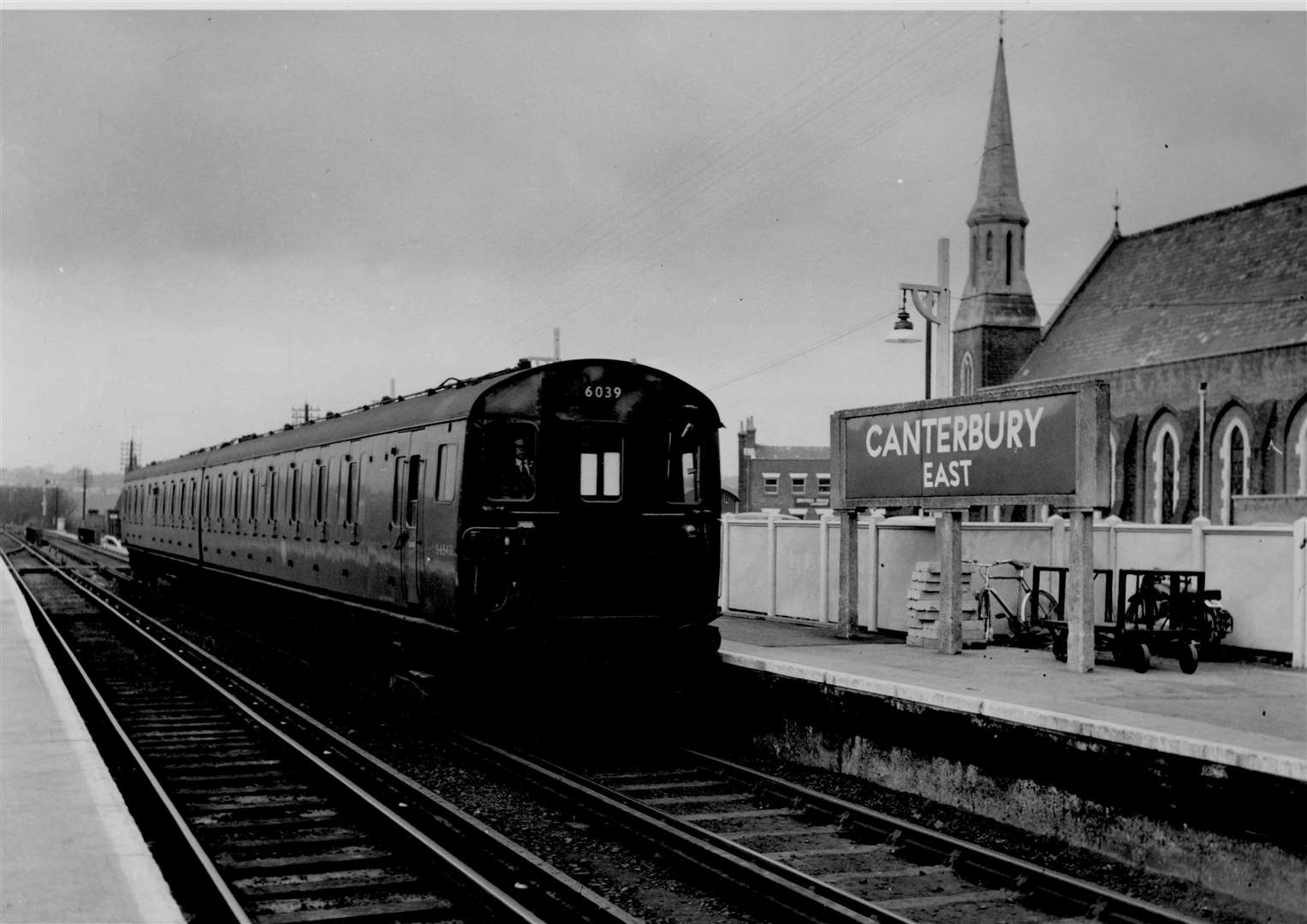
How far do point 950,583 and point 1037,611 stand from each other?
1.17 meters

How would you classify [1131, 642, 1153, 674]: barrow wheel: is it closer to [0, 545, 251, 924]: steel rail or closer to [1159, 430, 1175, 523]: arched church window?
[0, 545, 251, 924]: steel rail

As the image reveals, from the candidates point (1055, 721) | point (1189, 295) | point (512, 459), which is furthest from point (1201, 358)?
point (1055, 721)

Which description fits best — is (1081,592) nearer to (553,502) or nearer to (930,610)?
(930,610)

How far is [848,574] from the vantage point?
603 inches

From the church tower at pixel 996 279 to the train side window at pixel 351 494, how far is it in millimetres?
48570

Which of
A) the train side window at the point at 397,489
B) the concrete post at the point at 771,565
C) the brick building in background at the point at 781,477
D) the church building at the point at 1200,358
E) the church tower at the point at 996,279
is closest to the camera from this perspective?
the train side window at the point at 397,489

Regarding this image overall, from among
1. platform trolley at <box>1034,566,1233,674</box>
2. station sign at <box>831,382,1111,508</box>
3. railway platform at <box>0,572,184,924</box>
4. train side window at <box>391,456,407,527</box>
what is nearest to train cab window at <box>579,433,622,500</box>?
train side window at <box>391,456,407,527</box>

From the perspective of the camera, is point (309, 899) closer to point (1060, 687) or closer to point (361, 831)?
point (361, 831)

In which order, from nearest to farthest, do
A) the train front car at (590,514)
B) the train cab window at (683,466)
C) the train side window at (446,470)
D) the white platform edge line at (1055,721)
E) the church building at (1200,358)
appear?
the white platform edge line at (1055,721) < the train front car at (590,514) < the train side window at (446,470) < the train cab window at (683,466) < the church building at (1200,358)

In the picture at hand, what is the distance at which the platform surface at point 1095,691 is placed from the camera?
780 cm

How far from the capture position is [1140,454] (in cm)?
4497

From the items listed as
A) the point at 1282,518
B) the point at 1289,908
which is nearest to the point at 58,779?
the point at 1289,908

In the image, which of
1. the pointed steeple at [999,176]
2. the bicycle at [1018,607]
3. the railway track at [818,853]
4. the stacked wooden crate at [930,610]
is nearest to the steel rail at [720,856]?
the railway track at [818,853]

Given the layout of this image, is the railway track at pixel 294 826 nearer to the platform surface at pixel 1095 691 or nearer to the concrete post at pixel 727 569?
the platform surface at pixel 1095 691
